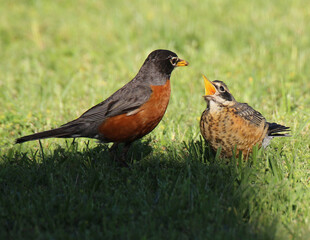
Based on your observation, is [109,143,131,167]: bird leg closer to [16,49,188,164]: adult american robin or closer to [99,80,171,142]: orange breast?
[16,49,188,164]: adult american robin

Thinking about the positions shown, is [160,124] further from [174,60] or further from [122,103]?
[122,103]

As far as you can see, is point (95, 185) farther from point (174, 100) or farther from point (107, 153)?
point (174, 100)

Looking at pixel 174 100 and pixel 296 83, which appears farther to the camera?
pixel 296 83

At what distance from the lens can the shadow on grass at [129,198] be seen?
12.4 feet

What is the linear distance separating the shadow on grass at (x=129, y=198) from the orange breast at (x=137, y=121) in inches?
12.0

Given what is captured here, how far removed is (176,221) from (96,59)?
223 inches

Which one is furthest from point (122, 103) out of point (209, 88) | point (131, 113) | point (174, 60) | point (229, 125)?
point (229, 125)

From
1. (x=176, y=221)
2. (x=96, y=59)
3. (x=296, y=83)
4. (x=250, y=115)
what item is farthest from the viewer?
(x=96, y=59)

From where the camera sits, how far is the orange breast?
16.2ft

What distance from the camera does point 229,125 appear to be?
4.91m

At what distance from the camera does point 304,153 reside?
5.20 m

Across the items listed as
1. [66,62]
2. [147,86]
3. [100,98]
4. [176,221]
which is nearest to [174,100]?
[100,98]

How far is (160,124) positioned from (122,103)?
1.30 metres

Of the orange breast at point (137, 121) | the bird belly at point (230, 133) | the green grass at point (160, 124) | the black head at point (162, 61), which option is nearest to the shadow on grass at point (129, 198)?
the green grass at point (160, 124)
